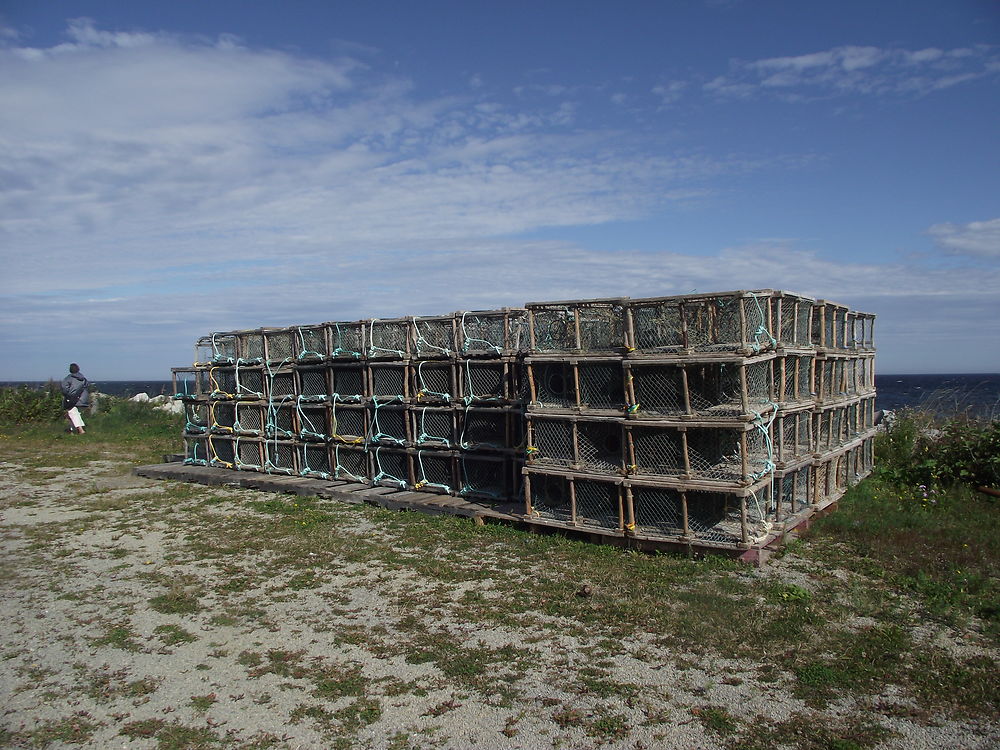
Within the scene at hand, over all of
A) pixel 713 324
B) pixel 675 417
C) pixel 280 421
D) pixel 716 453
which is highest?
pixel 713 324

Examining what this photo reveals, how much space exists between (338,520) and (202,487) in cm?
455

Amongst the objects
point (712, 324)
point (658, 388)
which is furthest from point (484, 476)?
point (712, 324)

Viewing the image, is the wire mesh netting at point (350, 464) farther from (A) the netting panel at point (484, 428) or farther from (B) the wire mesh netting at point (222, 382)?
(B) the wire mesh netting at point (222, 382)

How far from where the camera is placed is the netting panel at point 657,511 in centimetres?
848

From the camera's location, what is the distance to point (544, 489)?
9.78 m

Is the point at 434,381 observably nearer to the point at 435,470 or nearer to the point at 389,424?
the point at 389,424

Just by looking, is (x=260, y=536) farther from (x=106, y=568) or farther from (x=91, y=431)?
(x=91, y=431)

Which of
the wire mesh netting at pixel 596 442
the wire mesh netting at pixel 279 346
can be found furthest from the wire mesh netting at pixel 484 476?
the wire mesh netting at pixel 279 346

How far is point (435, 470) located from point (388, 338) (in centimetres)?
238

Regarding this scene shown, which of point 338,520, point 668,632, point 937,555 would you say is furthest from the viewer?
point 338,520

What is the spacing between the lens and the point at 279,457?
45.8 ft

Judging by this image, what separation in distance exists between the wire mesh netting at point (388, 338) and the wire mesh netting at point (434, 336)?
7.7 inches

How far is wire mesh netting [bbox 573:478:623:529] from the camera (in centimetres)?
898

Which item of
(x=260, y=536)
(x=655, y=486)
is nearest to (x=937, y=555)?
(x=655, y=486)
